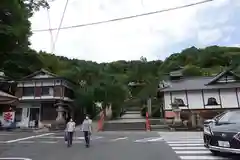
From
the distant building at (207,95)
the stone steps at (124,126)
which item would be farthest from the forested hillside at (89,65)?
the distant building at (207,95)

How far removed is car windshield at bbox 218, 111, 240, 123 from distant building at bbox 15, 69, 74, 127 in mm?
27230

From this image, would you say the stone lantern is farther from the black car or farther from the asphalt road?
the black car

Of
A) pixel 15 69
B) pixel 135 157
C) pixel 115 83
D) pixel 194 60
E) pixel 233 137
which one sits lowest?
pixel 135 157

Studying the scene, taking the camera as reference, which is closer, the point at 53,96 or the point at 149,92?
the point at 53,96

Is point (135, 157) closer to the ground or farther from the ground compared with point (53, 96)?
closer to the ground

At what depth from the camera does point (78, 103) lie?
3659 centimetres

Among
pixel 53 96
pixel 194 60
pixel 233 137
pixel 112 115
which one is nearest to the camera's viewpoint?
pixel 233 137

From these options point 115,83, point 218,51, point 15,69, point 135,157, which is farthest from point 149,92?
point 135,157

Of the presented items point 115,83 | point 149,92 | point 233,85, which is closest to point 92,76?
point 115,83

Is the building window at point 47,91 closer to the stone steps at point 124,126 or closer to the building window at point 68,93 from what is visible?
the building window at point 68,93

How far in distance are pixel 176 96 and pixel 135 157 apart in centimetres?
2193

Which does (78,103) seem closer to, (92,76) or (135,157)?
(92,76)

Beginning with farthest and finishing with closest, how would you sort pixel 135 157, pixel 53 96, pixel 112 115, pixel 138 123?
pixel 112 115 → pixel 53 96 → pixel 138 123 → pixel 135 157

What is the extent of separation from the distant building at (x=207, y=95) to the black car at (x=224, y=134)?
20.3m
